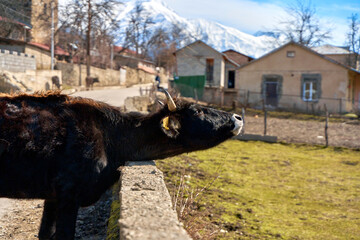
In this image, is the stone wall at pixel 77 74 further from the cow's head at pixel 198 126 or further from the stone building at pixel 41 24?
the cow's head at pixel 198 126

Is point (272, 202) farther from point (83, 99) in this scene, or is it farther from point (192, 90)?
point (192, 90)

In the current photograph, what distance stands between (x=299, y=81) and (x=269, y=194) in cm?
2454

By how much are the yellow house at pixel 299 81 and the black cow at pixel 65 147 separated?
26312 mm

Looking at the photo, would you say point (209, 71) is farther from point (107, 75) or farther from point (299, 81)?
point (107, 75)

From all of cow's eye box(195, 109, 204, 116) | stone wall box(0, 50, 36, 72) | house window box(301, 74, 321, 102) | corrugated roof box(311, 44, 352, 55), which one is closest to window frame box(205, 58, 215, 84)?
house window box(301, 74, 321, 102)

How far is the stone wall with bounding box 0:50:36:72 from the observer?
2462 cm

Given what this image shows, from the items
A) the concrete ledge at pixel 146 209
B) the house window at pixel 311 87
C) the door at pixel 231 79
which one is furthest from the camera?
the door at pixel 231 79

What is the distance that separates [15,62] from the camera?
26344mm

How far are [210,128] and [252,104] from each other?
91.7 feet

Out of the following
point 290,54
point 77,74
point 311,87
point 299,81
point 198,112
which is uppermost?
point 290,54

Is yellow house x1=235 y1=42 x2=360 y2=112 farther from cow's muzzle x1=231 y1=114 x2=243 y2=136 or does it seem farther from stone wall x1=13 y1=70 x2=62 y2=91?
cow's muzzle x1=231 y1=114 x2=243 y2=136

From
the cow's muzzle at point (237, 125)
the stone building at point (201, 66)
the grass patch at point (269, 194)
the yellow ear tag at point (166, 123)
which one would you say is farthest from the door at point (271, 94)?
the yellow ear tag at point (166, 123)

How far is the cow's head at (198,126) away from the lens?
15.5 feet

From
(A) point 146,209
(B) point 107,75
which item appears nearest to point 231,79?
(B) point 107,75
